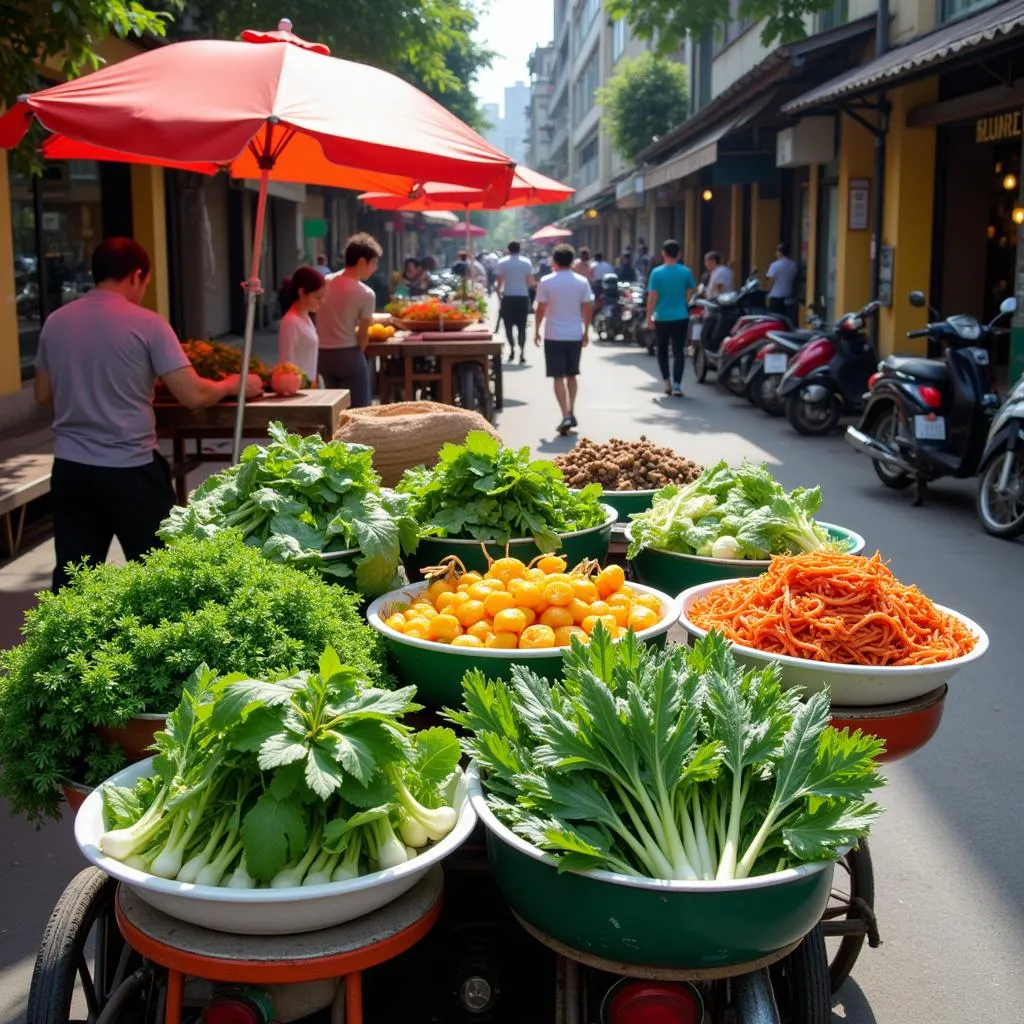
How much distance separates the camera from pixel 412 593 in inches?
137

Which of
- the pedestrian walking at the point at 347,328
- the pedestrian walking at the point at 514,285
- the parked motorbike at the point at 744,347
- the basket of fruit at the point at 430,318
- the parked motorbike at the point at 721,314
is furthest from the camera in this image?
the pedestrian walking at the point at 514,285

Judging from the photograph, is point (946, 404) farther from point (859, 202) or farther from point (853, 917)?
point (859, 202)

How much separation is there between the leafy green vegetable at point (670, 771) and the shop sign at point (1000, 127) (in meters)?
12.7

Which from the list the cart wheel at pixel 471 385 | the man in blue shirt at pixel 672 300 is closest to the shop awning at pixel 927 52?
the man in blue shirt at pixel 672 300

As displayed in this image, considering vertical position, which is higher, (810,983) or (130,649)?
(130,649)

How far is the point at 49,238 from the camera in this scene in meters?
13.4

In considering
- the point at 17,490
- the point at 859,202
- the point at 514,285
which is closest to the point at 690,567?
the point at 17,490

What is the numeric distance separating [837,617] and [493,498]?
110 centimetres

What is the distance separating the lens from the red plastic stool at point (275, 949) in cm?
226

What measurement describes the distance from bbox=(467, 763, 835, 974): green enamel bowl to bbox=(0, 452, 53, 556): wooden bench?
20.3 feet

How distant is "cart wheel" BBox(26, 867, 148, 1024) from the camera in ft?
8.23

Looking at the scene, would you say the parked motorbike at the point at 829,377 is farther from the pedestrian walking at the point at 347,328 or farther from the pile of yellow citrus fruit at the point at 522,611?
the pile of yellow citrus fruit at the point at 522,611

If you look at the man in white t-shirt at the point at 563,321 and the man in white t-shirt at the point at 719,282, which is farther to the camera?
the man in white t-shirt at the point at 719,282

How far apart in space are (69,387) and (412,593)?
255 centimetres
